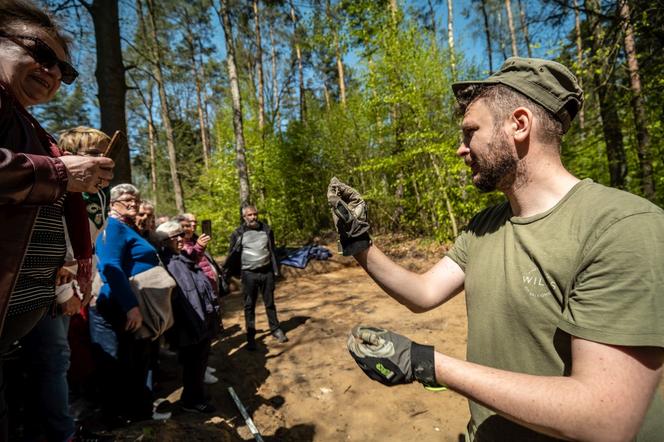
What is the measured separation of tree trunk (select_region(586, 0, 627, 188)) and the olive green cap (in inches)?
184

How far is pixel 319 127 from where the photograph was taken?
13.2 m

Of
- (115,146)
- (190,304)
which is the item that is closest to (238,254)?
(190,304)

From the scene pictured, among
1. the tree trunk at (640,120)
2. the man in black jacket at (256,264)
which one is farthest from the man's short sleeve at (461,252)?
the tree trunk at (640,120)

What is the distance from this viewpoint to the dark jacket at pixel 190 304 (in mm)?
3076

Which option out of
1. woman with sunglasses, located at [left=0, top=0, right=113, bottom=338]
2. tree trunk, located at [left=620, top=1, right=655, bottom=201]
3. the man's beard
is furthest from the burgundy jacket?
tree trunk, located at [left=620, top=1, right=655, bottom=201]

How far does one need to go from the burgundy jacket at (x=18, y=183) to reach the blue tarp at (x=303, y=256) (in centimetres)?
816

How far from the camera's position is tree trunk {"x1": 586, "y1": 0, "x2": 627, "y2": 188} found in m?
4.97

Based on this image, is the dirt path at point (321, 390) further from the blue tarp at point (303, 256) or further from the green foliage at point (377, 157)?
the green foliage at point (377, 157)

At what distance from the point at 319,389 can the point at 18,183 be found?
11.2 feet

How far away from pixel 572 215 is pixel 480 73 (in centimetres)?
1023

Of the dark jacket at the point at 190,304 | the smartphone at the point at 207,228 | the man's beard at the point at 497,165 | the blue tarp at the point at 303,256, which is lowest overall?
the blue tarp at the point at 303,256

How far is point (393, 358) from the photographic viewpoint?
1.03m

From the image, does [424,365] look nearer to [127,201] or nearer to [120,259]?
[120,259]

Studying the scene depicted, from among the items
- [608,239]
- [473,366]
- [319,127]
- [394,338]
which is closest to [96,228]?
[394,338]
